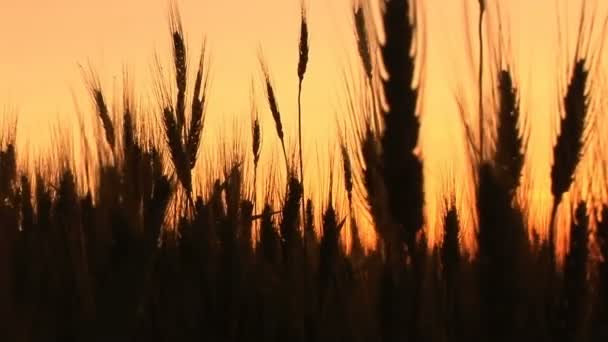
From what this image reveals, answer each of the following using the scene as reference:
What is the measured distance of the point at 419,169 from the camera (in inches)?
93.2

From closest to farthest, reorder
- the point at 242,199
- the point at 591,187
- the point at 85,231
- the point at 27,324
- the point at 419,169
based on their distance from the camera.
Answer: the point at 419,169
the point at 591,187
the point at 27,324
the point at 85,231
the point at 242,199

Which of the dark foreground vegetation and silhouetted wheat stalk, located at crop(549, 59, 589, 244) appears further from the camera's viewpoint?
silhouetted wheat stalk, located at crop(549, 59, 589, 244)

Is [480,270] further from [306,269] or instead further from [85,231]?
[85,231]

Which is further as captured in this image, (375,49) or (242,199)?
(242,199)

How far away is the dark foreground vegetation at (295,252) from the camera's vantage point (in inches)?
94.7

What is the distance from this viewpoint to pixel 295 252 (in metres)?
3.21

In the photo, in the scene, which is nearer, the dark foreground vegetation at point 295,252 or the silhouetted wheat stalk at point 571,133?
the dark foreground vegetation at point 295,252

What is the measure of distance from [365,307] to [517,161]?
1.57ft

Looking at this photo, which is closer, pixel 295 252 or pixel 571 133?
pixel 571 133

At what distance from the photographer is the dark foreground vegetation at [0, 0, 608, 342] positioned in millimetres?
2406

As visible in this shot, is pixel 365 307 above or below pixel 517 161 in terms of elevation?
below

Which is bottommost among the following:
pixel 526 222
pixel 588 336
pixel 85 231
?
pixel 588 336

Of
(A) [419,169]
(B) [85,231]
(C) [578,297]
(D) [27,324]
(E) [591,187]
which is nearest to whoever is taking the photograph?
(A) [419,169]

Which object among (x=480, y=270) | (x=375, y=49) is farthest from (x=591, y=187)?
(x=375, y=49)
